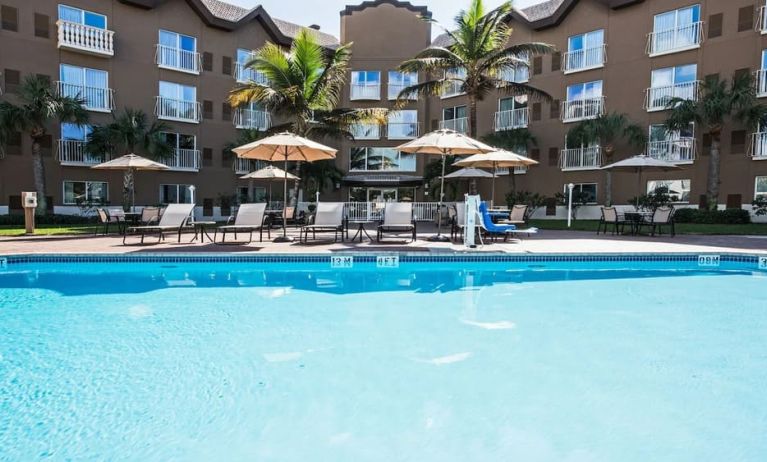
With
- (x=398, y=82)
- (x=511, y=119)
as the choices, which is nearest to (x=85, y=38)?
(x=398, y=82)

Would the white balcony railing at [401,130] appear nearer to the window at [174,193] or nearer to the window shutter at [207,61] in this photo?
the window shutter at [207,61]

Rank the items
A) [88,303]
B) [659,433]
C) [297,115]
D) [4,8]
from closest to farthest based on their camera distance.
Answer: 1. [659,433]
2. [88,303]
3. [297,115]
4. [4,8]

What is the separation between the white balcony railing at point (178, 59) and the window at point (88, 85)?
104 inches

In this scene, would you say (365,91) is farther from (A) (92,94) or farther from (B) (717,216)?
(B) (717,216)

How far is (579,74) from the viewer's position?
23797 mm

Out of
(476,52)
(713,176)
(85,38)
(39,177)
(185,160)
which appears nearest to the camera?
(476,52)

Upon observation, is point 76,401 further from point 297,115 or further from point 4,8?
point 4,8

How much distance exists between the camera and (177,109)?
24.0 meters

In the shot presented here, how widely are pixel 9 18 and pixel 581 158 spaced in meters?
26.3

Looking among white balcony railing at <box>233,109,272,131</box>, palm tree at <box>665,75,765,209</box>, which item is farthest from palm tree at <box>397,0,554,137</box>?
white balcony railing at <box>233,109,272,131</box>

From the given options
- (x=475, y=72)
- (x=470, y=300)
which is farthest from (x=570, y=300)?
(x=475, y=72)

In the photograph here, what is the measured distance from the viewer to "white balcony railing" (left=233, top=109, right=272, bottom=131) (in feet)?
84.9

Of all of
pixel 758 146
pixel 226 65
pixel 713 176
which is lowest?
pixel 713 176

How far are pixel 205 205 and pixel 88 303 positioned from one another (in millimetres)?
19425
